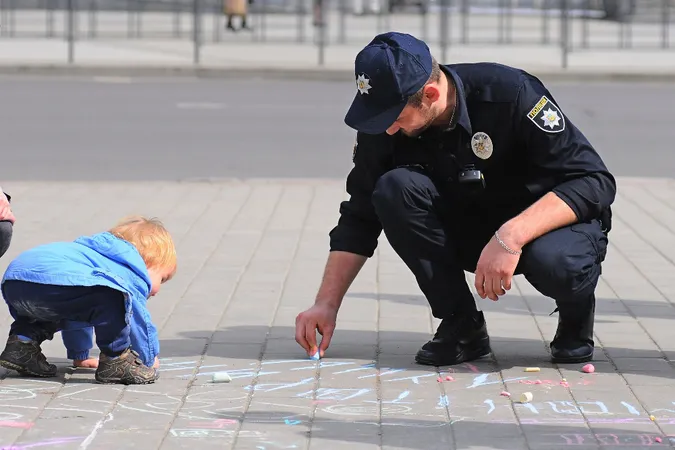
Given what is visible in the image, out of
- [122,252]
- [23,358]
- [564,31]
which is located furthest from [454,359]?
[564,31]

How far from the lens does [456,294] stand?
14.1 ft

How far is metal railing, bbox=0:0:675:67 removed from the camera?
19234 mm

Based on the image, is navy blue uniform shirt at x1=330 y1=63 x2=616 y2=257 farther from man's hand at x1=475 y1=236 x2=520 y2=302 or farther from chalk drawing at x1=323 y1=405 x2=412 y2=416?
chalk drawing at x1=323 y1=405 x2=412 y2=416

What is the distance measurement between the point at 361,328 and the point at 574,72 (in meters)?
12.3

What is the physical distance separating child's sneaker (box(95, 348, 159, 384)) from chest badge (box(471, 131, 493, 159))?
4.09 feet

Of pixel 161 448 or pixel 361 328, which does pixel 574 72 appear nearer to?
pixel 361 328

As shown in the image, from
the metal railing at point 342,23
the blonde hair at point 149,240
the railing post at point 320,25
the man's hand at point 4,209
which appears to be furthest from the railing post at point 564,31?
the blonde hair at point 149,240

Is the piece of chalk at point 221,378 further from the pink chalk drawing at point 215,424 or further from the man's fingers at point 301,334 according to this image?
the pink chalk drawing at point 215,424

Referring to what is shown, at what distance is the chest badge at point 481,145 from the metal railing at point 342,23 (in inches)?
565

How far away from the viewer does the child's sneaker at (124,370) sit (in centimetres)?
399

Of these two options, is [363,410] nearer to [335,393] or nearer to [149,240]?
[335,393]

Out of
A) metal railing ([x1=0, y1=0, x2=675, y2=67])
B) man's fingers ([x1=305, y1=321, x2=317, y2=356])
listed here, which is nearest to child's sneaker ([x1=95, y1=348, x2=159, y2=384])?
man's fingers ([x1=305, y1=321, x2=317, y2=356])

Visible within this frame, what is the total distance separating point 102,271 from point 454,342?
1203mm

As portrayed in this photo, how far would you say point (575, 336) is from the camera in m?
4.32
